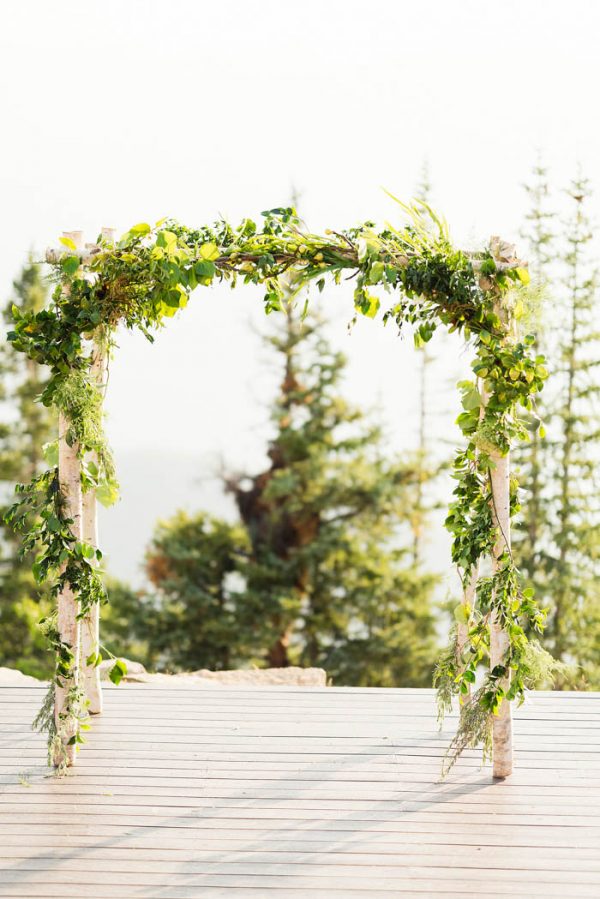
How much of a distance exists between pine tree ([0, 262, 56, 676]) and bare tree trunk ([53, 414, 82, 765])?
14.2 metres

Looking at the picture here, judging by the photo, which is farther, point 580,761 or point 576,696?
point 576,696

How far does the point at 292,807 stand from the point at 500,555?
1.23 metres

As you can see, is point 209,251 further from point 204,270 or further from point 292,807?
point 292,807

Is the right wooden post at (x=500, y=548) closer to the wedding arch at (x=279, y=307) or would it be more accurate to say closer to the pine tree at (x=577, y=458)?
the wedding arch at (x=279, y=307)

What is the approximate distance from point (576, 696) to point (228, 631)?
10878 mm

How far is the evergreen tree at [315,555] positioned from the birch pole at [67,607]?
38.3 feet

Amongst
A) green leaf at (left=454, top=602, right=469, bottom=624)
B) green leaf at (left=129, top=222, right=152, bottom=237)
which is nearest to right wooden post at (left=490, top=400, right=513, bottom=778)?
green leaf at (left=454, top=602, right=469, bottom=624)

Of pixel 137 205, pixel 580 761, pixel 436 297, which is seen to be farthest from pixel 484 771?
pixel 137 205

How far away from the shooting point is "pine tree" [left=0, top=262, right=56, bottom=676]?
17.7 metres

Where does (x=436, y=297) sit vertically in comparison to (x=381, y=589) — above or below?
above

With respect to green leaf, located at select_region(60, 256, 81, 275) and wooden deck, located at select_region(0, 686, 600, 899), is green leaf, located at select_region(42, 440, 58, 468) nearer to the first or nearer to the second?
green leaf, located at select_region(60, 256, 81, 275)

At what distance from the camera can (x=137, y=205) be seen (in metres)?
19.4

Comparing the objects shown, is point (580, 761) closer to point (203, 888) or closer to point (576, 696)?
point (576, 696)

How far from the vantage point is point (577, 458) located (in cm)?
1545
